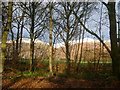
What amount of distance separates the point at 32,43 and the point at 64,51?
2.19 m

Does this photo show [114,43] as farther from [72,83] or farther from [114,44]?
[72,83]

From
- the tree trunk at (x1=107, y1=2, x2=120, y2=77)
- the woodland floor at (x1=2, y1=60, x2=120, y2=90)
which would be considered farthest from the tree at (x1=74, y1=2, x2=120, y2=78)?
the woodland floor at (x1=2, y1=60, x2=120, y2=90)

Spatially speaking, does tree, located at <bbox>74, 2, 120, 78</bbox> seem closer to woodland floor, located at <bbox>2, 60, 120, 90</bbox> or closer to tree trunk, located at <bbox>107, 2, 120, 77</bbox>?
tree trunk, located at <bbox>107, 2, 120, 77</bbox>

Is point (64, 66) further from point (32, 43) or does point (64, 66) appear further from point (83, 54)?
point (32, 43)

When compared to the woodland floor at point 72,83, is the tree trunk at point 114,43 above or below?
above

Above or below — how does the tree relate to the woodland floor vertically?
above

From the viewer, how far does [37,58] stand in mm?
8414

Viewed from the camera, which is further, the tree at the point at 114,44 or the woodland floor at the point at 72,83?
the tree at the point at 114,44

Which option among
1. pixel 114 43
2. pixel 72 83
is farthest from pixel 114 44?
pixel 72 83

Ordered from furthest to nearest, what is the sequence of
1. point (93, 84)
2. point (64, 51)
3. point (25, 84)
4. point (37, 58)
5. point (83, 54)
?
1. point (37, 58)
2. point (64, 51)
3. point (83, 54)
4. point (25, 84)
5. point (93, 84)

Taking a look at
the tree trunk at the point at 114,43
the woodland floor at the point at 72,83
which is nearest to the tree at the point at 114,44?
the tree trunk at the point at 114,43

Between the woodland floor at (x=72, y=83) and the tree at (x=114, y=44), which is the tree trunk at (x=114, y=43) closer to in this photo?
the tree at (x=114, y=44)

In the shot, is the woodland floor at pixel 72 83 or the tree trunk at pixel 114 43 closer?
the woodland floor at pixel 72 83

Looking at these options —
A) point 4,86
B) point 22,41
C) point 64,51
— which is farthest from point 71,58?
point 22,41
